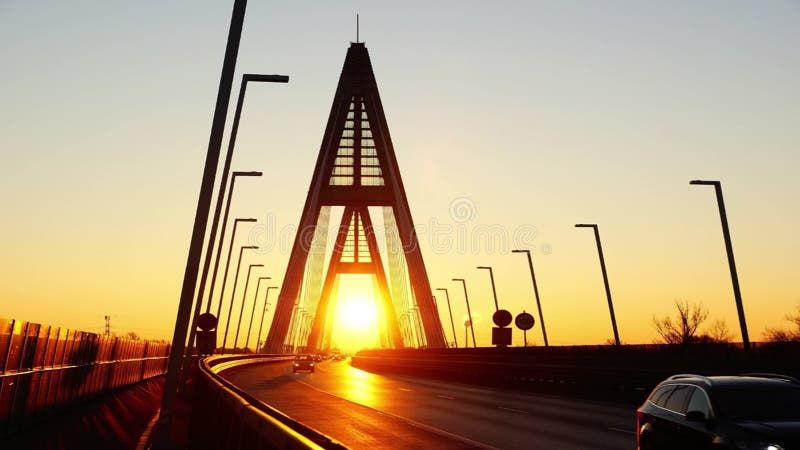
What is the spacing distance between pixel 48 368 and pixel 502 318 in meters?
23.4


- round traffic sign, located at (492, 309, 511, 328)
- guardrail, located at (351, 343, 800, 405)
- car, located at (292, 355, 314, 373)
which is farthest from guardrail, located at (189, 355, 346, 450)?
car, located at (292, 355, 314, 373)

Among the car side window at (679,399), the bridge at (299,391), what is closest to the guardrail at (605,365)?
the bridge at (299,391)

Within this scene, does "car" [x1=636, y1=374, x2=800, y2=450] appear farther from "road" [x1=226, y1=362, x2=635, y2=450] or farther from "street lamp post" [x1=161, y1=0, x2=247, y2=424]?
"street lamp post" [x1=161, y1=0, x2=247, y2=424]

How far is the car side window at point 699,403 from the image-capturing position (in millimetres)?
11531

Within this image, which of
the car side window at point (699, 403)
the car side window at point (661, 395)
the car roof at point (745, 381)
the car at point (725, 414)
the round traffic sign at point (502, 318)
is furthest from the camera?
the round traffic sign at point (502, 318)

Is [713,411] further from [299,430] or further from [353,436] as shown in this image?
[353,436]

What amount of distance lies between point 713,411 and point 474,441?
789 cm

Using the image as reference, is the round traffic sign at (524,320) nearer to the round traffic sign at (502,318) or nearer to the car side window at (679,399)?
the round traffic sign at (502,318)

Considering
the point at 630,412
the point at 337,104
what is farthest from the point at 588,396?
the point at 337,104

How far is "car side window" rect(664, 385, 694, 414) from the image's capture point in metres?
12.2

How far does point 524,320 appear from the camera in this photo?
46.0 meters

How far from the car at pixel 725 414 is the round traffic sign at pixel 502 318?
29131 millimetres

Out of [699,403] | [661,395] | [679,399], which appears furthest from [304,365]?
[699,403]

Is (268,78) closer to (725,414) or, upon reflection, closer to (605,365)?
(725,414)
